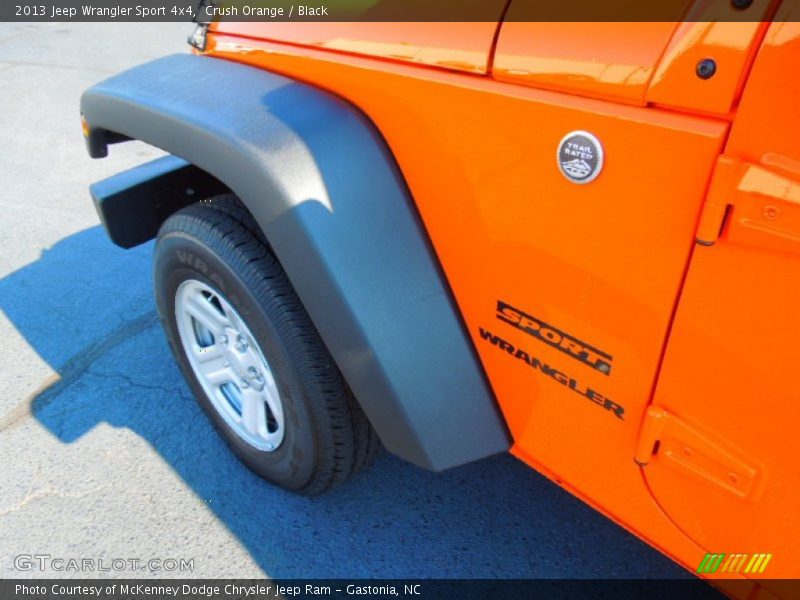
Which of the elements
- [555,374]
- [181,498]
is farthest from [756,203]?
[181,498]

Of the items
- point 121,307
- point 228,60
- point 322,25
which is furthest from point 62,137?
point 322,25

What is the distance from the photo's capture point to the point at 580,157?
3.50ft

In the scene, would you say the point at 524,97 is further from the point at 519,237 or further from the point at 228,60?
the point at 228,60

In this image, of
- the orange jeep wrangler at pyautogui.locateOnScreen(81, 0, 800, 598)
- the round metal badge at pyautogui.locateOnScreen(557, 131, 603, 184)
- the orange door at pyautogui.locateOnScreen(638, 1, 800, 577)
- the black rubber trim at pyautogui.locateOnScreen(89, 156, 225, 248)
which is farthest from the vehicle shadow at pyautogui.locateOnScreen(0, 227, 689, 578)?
the round metal badge at pyautogui.locateOnScreen(557, 131, 603, 184)

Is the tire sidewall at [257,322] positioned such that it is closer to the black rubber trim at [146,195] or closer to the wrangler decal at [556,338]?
the black rubber trim at [146,195]

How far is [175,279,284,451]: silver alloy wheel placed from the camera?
1874 millimetres

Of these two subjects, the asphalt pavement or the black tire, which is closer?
the black tire

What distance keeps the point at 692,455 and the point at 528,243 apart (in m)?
0.50

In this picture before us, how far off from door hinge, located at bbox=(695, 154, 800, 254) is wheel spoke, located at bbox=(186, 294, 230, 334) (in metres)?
1.42

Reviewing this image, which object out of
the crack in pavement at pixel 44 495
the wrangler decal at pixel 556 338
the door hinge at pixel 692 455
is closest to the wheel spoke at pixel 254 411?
the crack in pavement at pixel 44 495

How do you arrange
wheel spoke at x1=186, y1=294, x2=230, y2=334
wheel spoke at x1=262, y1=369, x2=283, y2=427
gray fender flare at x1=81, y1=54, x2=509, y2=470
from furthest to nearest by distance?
1. wheel spoke at x1=186, y1=294, x2=230, y2=334
2. wheel spoke at x1=262, y1=369, x2=283, y2=427
3. gray fender flare at x1=81, y1=54, x2=509, y2=470

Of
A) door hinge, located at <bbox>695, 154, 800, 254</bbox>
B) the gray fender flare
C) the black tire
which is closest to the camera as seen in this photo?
door hinge, located at <bbox>695, 154, 800, 254</bbox>

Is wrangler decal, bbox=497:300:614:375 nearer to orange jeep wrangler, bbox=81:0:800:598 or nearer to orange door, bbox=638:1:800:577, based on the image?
orange jeep wrangler, bbox=81:0:800:598

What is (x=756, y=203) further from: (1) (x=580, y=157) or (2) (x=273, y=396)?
(2) (x=273, y=396)
